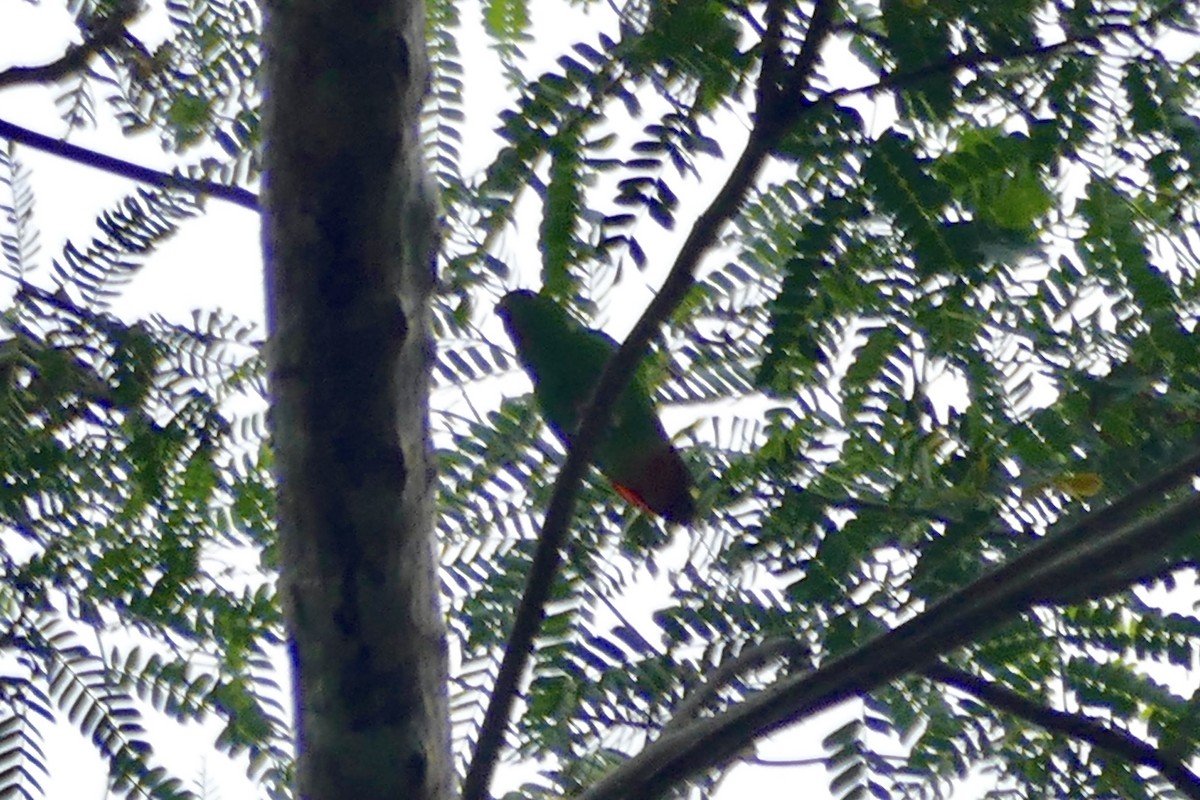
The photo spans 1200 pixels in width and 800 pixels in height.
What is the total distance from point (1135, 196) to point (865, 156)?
0.37 meters

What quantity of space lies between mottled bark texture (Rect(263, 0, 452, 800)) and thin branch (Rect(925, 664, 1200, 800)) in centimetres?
60

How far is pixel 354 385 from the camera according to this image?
1697mm

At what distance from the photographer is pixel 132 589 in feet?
6.95

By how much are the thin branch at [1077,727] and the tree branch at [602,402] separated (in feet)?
1.49

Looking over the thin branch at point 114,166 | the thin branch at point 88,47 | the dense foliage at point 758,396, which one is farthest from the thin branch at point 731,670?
the thin branch at point 88,47

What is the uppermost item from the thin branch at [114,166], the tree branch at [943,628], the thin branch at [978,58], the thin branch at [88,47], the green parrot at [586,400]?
the thin branch at [88,47]

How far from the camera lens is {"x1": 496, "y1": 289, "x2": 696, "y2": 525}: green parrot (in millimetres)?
2100

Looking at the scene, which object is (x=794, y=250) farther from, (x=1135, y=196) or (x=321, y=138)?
(x=321, y=138)

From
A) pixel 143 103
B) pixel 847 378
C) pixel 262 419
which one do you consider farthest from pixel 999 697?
pixel 143 103

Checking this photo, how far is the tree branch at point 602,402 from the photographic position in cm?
140

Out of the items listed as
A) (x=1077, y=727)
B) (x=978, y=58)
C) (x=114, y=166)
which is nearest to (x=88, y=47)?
(x=114, y=166)

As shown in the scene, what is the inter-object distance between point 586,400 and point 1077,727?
2.48 feet

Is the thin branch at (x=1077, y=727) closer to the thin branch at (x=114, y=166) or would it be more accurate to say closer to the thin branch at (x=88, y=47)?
the thin branch at (x=114, y=166)

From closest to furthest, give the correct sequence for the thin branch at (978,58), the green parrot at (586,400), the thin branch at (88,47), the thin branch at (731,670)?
the thin branch at (978,58) → the thin branch at (731,670) → the green parrot at (586,400) → the thin branch at (88,47)
